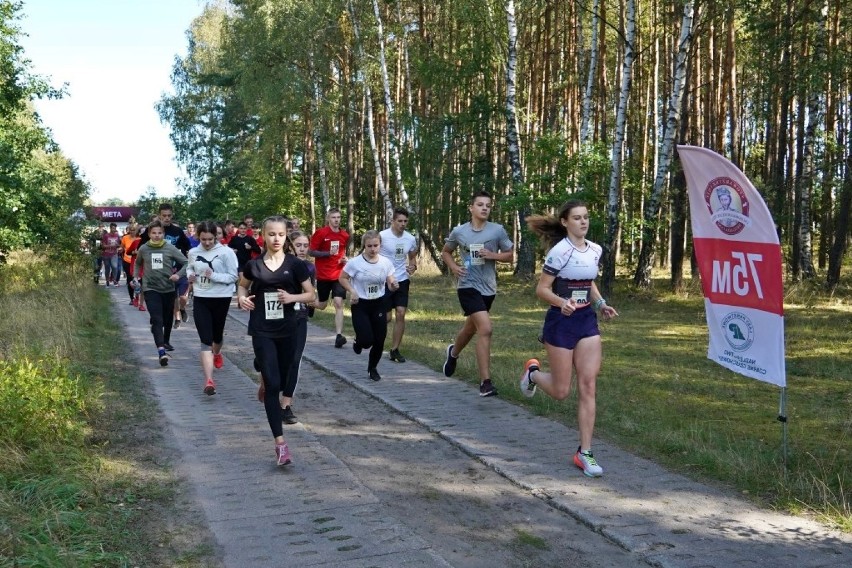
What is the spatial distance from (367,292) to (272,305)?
3399 mm

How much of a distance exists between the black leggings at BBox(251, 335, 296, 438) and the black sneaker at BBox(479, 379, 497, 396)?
250cm

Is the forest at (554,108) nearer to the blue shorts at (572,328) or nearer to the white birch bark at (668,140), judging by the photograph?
the white birch bark at (668,140)

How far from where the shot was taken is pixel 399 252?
12.0 m

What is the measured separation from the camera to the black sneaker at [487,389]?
358 inches

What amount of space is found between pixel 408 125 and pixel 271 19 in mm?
10730

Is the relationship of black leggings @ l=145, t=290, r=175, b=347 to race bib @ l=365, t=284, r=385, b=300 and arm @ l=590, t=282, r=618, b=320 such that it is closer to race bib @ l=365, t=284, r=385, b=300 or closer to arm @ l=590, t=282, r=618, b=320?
race bib @ l=365, t=284, r=385, b=300

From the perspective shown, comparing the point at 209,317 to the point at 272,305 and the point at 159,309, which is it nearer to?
the point at 159,309

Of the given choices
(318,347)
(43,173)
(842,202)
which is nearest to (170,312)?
(318,347)

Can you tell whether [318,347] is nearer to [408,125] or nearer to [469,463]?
[469,463]

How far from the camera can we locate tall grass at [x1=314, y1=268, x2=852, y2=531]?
6203 mm

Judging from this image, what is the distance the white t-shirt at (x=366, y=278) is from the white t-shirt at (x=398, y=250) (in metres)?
1.52

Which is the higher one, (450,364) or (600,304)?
(600,304)

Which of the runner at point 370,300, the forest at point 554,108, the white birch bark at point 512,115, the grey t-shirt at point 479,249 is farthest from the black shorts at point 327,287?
the white birch bark at point 512,115

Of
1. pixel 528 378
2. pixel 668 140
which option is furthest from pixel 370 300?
pixel 668 140
